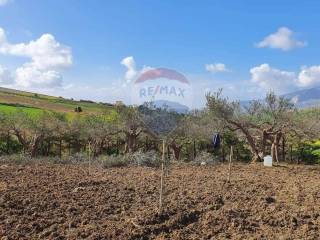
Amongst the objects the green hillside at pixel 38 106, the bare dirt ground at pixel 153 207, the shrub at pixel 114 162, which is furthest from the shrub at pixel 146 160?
the green hillside at pixel 38 106

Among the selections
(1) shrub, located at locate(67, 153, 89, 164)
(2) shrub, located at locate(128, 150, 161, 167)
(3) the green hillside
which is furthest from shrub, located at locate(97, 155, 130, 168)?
(3) the green hillside

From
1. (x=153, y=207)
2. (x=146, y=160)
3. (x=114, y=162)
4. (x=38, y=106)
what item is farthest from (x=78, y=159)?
(x=38, y=106)

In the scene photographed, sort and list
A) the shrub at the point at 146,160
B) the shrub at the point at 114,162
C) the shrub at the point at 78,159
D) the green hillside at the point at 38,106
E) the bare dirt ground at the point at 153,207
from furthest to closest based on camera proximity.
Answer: the green hillside at the point at 38,106 < the shrub at the point at 78,159 < the shrub at the point at 146,160 < the shrub at the point at 114,162 < the bare dirt ground at the point at 153,207

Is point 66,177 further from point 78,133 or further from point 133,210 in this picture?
point 78,133

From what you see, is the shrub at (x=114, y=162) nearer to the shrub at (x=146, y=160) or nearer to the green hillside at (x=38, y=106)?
the shrub at (x=146, y=160)

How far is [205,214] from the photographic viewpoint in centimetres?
911

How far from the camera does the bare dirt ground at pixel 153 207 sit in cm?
780

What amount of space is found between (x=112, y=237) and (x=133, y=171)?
8.76 meters

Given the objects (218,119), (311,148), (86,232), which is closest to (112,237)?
(86,232)

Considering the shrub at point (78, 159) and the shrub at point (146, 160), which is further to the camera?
the shrub at point (78, 159)

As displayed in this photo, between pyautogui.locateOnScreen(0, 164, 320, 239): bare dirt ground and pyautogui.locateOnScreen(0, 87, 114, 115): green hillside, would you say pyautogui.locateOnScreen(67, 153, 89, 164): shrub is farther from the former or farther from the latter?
pyautogui.locateOnScreen(0, 87, 114, 115): green hillside

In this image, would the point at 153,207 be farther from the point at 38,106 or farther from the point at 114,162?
the point at 38,106

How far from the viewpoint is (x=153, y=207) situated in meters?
9.59

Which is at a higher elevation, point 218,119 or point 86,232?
point 218,119
